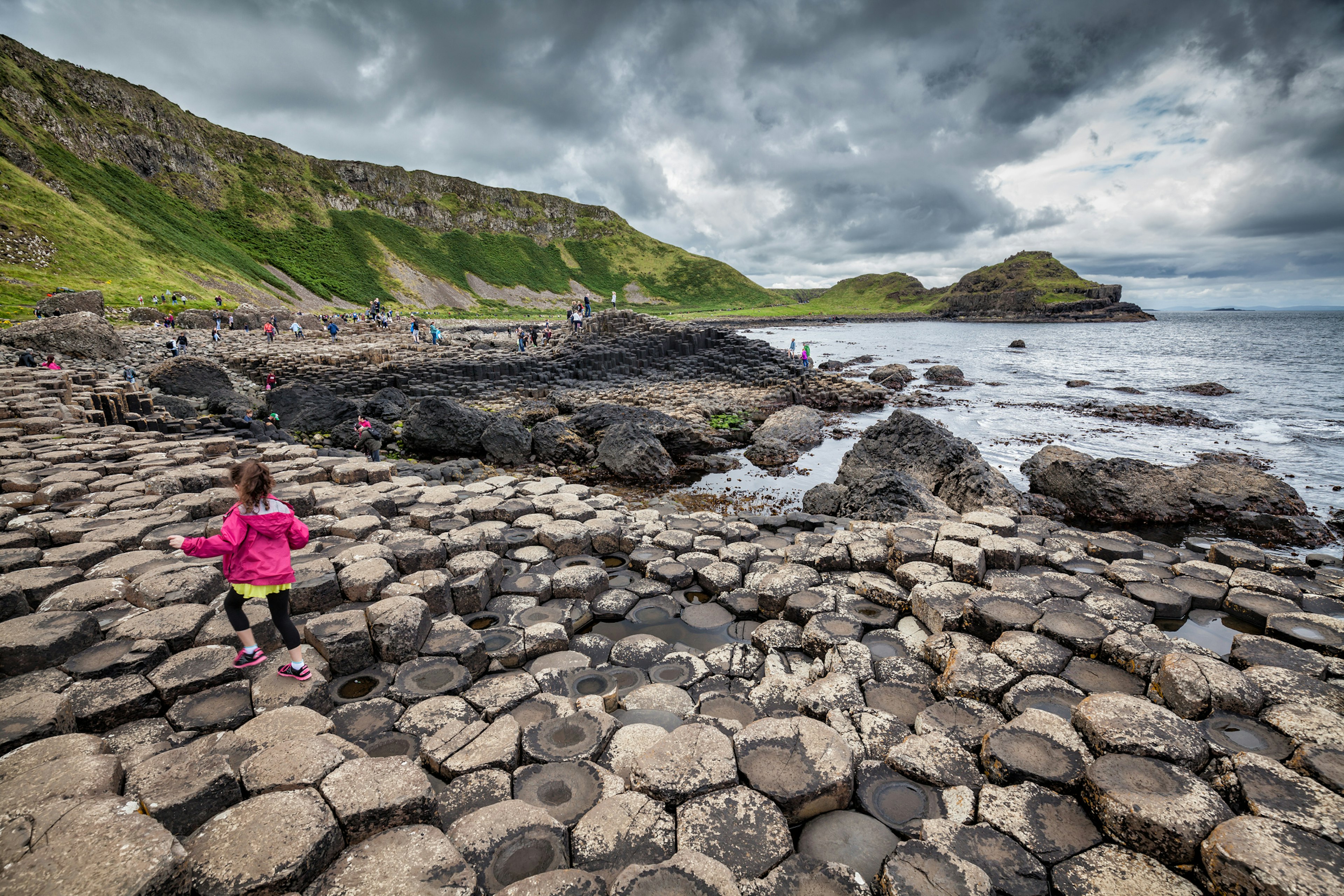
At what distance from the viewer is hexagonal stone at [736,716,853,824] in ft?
11.1

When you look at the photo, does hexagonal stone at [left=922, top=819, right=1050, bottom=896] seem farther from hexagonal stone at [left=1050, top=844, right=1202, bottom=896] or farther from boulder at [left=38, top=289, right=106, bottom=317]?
boulder at [left=38, top=289, right=106, bottom=317]

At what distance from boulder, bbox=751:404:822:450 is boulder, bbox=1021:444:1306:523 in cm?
795

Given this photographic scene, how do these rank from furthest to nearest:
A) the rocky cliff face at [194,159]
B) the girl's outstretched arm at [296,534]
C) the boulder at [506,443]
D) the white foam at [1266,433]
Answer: the rocky cliff face at [194,159] < the white foam at [1266,433] < the boulder at [506,443] < the girl's outstretched arm at [296,534]

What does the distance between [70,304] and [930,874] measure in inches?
1871

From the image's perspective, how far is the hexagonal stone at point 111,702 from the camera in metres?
3.77

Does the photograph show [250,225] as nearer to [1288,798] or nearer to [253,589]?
Result: [253,589]

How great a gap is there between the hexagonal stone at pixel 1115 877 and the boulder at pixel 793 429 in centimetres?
1515

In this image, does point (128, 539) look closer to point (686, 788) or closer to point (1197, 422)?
point (686, 788)

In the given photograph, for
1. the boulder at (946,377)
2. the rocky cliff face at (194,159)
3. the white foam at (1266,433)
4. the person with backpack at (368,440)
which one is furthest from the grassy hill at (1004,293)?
the person with backpack at (368,440)

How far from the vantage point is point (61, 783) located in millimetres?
2938

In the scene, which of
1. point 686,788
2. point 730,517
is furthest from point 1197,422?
point 686,788

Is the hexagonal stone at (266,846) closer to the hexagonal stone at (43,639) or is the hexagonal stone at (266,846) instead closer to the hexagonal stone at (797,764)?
the hexagonal stone at (797,764)

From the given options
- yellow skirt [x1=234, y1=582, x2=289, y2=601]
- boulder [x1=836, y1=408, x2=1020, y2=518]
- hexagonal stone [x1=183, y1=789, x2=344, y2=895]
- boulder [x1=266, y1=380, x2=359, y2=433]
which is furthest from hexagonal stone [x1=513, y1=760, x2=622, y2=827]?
boulder [x1=266, y1=380, x2=359, y2=433]

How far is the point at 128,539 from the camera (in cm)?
616
